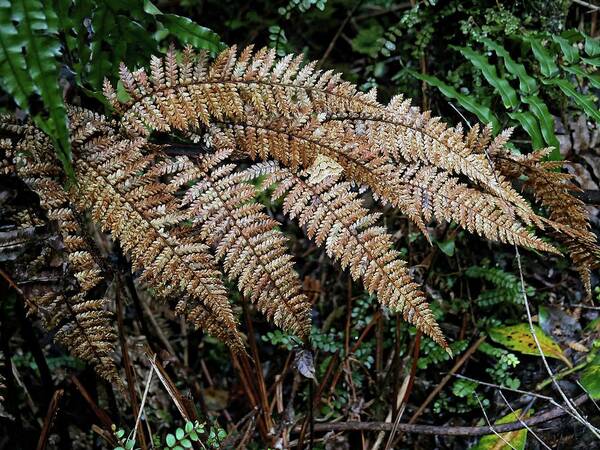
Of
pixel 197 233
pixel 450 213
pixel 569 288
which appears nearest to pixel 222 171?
pixel 197 233

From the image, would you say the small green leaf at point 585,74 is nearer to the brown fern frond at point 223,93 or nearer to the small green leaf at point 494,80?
the small green leaf at point 494,80

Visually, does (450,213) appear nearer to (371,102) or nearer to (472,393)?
(371,102)

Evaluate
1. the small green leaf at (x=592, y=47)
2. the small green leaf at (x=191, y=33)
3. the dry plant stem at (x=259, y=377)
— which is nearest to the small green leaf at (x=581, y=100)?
the small green leaf at (x=592, y=47)

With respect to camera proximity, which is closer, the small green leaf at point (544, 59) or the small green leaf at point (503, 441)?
the small green leaf at point (503, 441)

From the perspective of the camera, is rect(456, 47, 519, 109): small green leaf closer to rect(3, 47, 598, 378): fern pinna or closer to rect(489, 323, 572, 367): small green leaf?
rect(3, 47, 598, 378): fern pinna

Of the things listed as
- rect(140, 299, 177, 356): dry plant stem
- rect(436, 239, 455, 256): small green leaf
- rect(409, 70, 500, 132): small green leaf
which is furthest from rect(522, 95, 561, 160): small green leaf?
rect(140, 299, 177, 356): dry plant stem

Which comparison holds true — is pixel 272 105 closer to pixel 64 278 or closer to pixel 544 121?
pixel 64 278

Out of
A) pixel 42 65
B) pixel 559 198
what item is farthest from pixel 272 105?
pixel 559 198
